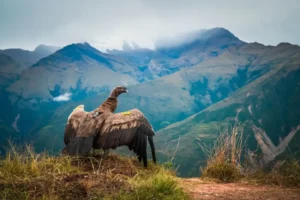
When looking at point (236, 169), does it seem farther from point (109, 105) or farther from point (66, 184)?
point (66, 184)

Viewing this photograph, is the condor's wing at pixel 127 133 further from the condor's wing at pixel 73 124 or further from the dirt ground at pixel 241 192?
the dirt ground at pixel 241 192

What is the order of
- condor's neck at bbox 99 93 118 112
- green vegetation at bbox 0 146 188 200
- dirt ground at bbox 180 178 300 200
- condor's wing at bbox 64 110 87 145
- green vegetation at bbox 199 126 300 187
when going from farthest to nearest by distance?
condor's neck at bbox 99 93 118 112 → condor's wing at bbox 64 110 87 145 → green vegetation at bbox 199 126 300 187 → dirt ground at bbox 180 178 300 200 → green vegetation at bbox 0 146 188 200

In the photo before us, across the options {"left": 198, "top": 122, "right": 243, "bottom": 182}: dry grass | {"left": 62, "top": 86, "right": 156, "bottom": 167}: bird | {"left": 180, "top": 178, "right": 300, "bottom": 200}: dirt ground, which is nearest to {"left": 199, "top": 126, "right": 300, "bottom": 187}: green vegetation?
{"left": 198, "top": 122, "right": 243, "bottom": 182}: dry grass

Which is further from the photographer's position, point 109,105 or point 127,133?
point 109,105

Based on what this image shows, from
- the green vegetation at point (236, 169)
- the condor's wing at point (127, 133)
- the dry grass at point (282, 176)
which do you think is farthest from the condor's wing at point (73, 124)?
the dry grass at point (282, 176)

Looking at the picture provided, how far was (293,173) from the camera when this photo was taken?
7.30 meters

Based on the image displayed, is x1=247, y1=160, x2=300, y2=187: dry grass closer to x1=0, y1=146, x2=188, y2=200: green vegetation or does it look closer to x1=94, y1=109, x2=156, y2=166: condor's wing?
x1=94, y1=109, x2=156, y2=166: condor's wing

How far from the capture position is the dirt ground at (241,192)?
572 centimetres

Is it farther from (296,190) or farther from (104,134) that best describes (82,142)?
(296,190)

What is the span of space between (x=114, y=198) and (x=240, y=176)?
4818 mm

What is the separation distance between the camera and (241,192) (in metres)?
6.25

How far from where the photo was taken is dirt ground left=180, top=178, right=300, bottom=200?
18.8ft

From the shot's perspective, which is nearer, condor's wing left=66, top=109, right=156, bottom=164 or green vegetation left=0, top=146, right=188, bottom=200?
green vegetation left=0, top=146, right=188, bottom=200

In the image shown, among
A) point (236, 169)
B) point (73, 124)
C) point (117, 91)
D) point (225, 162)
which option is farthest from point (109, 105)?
point (236, 169)
